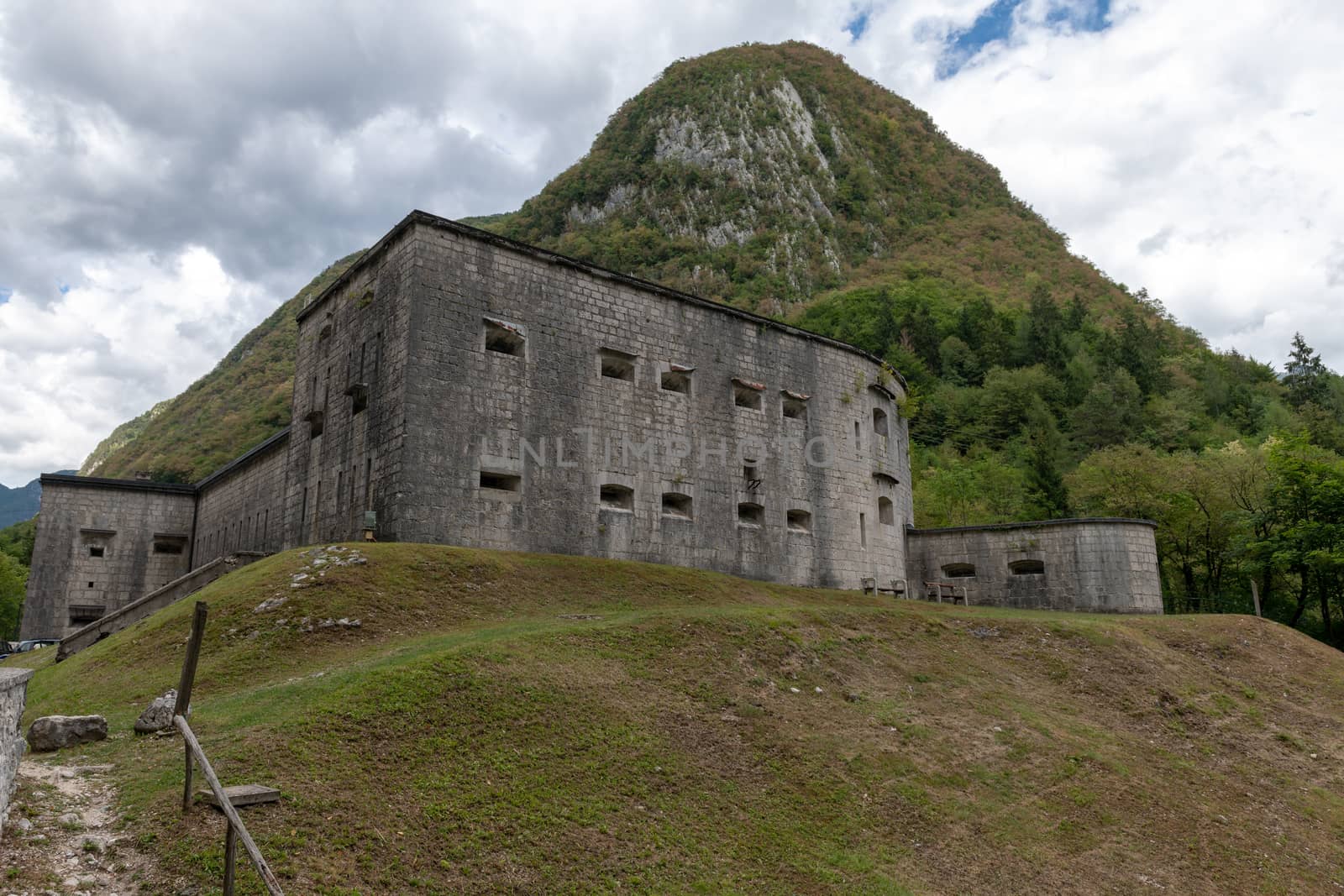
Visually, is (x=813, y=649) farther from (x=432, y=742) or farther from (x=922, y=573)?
(x=922, y=573)

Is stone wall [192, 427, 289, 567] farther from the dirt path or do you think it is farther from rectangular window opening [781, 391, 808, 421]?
the dirt path

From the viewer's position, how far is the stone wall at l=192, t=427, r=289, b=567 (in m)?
27.0

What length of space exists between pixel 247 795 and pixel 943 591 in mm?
21717

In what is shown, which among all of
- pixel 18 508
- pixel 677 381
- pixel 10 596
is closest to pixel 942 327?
pixel 677 381

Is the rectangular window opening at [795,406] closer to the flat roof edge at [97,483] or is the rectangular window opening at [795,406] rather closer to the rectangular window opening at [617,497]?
the rectangular window opening at [617,497]

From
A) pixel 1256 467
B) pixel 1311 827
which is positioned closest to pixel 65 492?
pixel 1311 827

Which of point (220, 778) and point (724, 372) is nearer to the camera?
point (220, 778)

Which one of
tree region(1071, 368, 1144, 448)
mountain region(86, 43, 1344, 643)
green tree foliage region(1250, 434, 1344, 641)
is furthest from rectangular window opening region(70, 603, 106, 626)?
tree region(1071, 368, 1144, 448)

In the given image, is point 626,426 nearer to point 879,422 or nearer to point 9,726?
point 879,422

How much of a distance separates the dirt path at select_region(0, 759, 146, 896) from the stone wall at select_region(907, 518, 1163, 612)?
2228 centimetres

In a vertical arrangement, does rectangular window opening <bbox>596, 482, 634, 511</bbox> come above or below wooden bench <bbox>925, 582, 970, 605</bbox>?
above

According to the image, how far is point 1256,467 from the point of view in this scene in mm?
34094

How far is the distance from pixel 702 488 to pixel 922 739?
1057 cm

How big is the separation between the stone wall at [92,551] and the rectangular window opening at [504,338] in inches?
728
